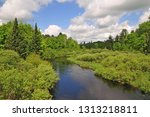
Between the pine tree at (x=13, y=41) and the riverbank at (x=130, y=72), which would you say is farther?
the pine tree at (x=13, y=41)

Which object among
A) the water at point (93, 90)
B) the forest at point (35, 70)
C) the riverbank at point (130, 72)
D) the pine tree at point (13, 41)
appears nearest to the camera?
the forest at point (35, 70)

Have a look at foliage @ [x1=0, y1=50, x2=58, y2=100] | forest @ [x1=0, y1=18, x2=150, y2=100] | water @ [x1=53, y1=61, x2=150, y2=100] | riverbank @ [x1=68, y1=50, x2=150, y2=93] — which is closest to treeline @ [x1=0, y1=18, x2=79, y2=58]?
forest @ [x1=0, y1=18, x2=150, y2=100]

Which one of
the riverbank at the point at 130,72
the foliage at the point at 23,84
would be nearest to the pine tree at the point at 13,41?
the riverbank at the point at 130,72

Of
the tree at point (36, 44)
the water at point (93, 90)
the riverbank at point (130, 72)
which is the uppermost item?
the tree at point (36, 44)

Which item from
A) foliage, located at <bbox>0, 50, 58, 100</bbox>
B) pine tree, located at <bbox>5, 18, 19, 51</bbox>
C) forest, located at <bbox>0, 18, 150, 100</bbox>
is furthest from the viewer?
pine tree, located at <bbox>5, 18, 19, 51</bbox>

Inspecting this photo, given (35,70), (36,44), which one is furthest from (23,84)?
(36,44)

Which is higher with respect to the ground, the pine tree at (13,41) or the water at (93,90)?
the pine tree at (13,41)

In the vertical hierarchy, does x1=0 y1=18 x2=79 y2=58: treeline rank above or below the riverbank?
above

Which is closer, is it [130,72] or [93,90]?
[93,90]

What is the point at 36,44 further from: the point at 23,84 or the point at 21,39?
the point at 23,84

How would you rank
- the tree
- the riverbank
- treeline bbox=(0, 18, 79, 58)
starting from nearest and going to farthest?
the riverbank
treeline bbox=(0, 18, 79, 58)
the tree

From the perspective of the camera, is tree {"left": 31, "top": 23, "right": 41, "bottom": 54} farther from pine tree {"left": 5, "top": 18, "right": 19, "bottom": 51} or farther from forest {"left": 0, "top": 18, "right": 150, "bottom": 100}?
pine tree {"left": 5, "top": 18, "right": 19, "bottom": 51}

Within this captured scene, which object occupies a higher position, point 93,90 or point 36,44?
point 36,44

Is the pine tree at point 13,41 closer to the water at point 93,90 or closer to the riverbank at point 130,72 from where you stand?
the water at point 93,90
